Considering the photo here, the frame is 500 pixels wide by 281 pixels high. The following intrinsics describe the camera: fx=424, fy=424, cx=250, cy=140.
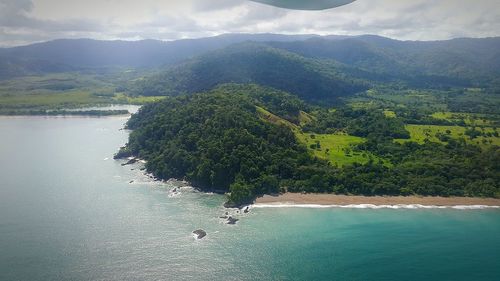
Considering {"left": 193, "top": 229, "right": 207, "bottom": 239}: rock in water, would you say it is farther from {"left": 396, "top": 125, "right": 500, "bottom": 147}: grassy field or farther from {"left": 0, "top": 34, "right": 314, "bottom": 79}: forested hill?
{"left": 0, "top": 34, "right": 314, "bottom": 79}: forested hill

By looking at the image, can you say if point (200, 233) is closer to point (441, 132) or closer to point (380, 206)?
point (380, 206)

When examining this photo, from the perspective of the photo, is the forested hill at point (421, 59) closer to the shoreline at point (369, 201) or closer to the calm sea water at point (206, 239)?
the shoreline at point (369, 201)

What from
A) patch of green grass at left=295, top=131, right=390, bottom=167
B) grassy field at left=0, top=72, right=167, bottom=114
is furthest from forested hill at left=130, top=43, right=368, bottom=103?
patch of green grass at left=295, top=131, right=390, bottom=167

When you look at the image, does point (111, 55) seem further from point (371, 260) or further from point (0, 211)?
point (371, 260)

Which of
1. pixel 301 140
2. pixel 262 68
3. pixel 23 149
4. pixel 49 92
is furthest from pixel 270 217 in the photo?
pixel 49 92

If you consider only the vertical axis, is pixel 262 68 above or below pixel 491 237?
above
